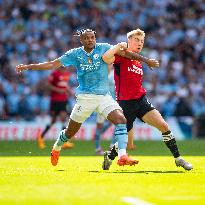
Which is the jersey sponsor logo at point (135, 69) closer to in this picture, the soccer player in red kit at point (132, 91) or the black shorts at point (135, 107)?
the soccer player in red kit at point (132, 91)

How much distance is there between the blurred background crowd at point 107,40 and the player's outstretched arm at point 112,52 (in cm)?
1244

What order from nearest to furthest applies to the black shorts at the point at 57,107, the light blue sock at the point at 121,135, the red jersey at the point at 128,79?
the light blue sock at the point at 121,135, the red jersey at the point at 128,79, the black shorts at the point at 57,107

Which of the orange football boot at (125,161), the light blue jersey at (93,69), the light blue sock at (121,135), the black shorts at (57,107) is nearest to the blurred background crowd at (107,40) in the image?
the black shorts at (57,107)

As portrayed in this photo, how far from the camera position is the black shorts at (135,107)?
12727mm

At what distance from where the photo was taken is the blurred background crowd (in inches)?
1021

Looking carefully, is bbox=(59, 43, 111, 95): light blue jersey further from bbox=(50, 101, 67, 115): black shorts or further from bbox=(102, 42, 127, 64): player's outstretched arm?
bbox=(50, 101, 67, 115): black shorts

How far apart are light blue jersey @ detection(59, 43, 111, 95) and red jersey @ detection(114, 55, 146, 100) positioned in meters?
0.40

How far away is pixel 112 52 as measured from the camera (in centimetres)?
1232

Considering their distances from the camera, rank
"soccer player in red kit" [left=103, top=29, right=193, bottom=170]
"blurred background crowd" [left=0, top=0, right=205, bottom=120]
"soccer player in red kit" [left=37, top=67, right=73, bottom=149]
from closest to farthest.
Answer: "soccer player in red kit" [left=103, top=29, right=193, bottom=170], "soccer player in red kit" [left=37, top=67, right=73, bottom=149], "blurred background crowd" [left=0, top=0, right=205, bottom=120]

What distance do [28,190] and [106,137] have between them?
16444mm

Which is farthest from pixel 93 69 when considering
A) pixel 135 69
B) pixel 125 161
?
pixel 125 161

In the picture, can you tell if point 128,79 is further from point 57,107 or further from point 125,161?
point 57,107

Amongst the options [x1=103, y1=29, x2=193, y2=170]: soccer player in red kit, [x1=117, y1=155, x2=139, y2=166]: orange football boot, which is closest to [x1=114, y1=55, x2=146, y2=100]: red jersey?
[x1=103, y1=29, x2=193, y2=170]: soccer player in red kit

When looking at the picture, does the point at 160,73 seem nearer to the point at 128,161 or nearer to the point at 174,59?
the point at 174,59
